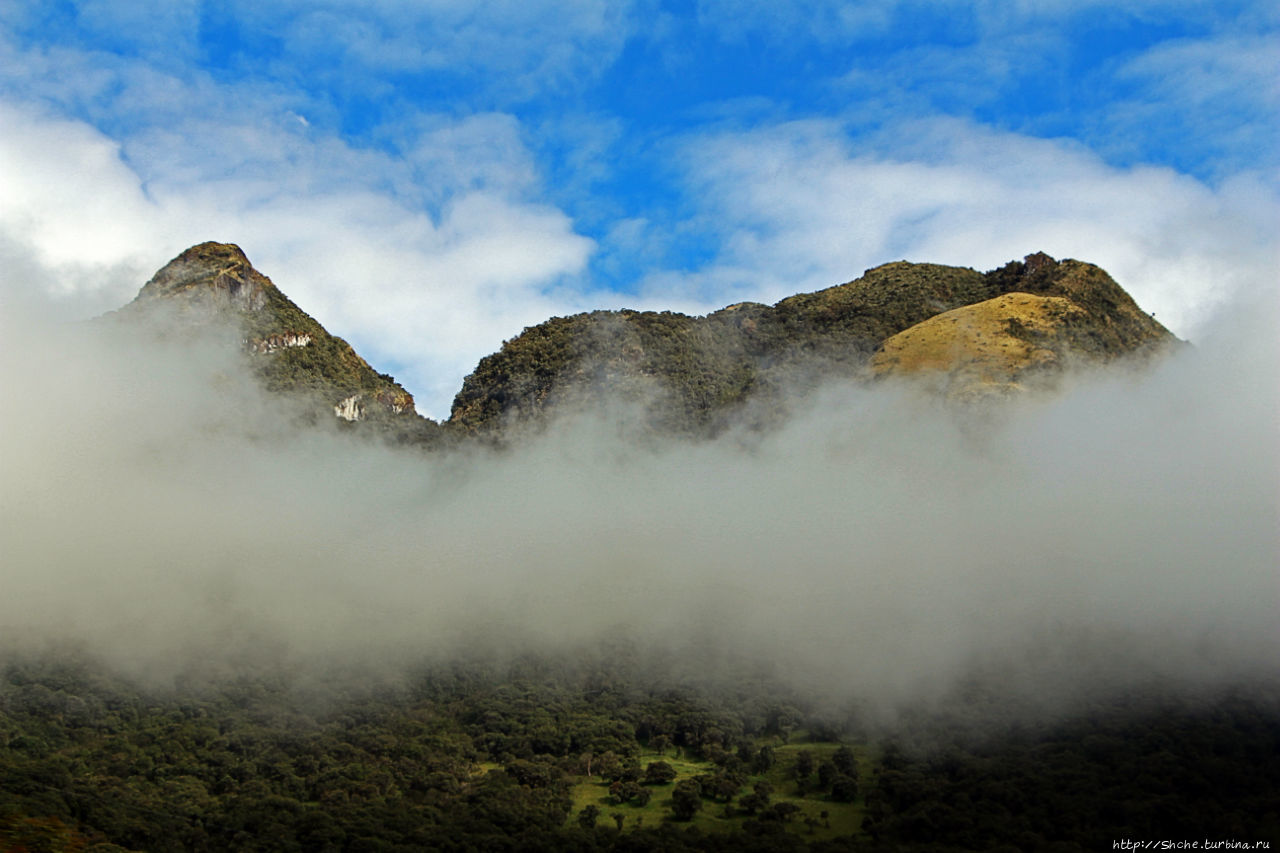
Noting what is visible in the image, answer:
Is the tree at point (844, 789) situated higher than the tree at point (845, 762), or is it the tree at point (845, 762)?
the tree at point (845, 762)

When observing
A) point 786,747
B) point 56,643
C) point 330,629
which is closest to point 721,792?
point 786,747

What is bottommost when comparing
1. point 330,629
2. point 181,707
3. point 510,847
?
point 510,847

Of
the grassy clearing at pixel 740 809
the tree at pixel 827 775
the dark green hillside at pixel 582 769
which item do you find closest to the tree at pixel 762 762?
the dark green hillside at pixel 582 769

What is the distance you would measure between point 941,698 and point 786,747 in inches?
856

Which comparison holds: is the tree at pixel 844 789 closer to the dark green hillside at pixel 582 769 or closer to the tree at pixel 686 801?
the dark green hillside at pixel 582 769

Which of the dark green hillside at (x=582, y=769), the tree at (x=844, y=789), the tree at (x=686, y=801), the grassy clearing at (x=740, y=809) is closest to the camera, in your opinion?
the dark green hillside at (x=582, y=769)

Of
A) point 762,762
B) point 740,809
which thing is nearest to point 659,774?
point 762,762

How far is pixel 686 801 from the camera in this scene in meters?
116

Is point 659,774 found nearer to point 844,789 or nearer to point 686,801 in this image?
point 686,801

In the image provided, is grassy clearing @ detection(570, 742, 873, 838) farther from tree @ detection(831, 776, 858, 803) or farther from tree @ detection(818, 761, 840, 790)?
tree @ detection(818, 761, 840, 790)

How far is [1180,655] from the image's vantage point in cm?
13688

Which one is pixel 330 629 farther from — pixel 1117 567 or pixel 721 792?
pixel 1117 567

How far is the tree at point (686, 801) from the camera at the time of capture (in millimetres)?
115438

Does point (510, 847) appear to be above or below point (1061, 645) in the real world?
below
